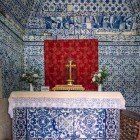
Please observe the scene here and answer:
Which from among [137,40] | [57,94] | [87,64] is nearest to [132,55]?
[137,40]

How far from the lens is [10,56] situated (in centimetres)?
618

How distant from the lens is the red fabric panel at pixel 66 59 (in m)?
7.75

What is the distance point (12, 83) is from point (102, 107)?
6.27 ft

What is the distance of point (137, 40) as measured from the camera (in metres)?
7.79

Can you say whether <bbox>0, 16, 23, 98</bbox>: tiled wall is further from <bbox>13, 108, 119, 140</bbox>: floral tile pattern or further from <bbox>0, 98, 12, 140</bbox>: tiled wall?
<bbox>13, 108, 119, 140</bbox>: floral tile pattern

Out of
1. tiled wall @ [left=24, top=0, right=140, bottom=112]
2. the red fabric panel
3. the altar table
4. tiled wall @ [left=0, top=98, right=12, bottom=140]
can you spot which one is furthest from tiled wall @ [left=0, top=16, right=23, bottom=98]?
tiled wall @ [left=24, top=0, right=140, bottom=112]

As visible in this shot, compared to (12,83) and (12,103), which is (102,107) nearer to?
(12,103)

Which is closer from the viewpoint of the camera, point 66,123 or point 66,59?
point 66,123

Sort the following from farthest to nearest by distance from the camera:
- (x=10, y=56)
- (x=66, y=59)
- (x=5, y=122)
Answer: (x=66, y=59) < (x=10, y=56) < (x=5, y=122)

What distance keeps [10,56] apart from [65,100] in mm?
1586

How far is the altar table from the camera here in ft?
17.2

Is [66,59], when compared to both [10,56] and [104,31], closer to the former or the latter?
[104,31]

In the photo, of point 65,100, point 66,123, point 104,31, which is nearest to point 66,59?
point 104,31

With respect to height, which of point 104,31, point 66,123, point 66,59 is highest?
point 104,31
